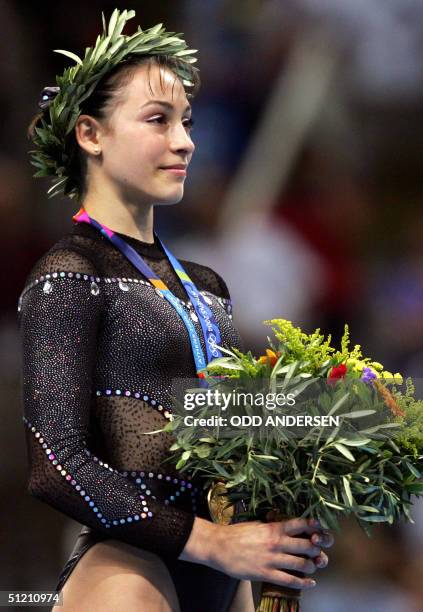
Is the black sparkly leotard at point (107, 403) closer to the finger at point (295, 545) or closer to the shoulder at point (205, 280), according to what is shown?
the finger at point (295, 545)

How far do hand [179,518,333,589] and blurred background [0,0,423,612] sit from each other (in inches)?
77.3

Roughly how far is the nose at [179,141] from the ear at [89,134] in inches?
6.3

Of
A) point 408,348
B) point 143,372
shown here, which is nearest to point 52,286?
point 143,372

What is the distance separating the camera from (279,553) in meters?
1.86

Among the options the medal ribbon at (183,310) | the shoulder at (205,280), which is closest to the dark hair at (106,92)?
the medal ribbon at (183,310)

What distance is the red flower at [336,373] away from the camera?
1.93 metres

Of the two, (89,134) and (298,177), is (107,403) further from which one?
(298,177)

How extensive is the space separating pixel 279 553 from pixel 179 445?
0.27 meters

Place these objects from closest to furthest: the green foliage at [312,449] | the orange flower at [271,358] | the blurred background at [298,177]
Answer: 1. the green foliage at [312,449]
2. the orange flower at [271,358]
3. the blurred background at [298,177]

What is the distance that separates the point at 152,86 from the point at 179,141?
0.43 feet

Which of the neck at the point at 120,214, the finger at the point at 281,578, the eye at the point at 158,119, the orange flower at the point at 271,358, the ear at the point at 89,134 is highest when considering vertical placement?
the eye at the point at 158,119

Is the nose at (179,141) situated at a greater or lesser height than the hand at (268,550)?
greater

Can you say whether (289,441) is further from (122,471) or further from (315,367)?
(122,471)

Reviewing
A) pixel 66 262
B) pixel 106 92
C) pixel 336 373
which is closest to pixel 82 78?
pixel 106 92
